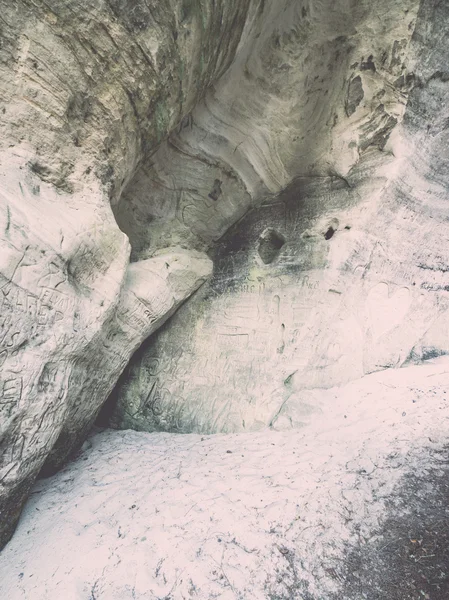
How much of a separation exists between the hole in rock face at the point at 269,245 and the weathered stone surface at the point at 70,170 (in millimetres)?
1276

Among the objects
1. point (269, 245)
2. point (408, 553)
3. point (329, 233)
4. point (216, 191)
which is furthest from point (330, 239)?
point (408, 553)

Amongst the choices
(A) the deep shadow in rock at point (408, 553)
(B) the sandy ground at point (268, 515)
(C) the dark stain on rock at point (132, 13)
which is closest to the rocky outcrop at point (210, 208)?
(C) the dark stain on rock at point (132, 13)

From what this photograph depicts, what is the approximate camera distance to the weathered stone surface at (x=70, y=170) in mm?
2035

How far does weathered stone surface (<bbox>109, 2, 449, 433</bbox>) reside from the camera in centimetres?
299

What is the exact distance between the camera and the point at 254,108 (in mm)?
3219

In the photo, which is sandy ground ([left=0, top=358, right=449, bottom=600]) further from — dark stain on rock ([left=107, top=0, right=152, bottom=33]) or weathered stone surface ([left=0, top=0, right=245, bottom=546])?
dark stain on rock ([left=107, top=0, right=152, bottom=33])

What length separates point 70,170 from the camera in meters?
2.43

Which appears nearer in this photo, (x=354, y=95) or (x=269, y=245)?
(x=354, y=95)

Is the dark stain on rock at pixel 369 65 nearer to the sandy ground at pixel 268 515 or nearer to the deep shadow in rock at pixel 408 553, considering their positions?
the sandy ground at pixel 268 515

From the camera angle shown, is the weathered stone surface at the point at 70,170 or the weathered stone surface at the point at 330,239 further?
the weathered stone surface at the point at 330,239

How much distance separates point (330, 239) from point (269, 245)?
0.60 metres

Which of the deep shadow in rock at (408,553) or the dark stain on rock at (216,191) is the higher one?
the dark stain on rock at (216,191)

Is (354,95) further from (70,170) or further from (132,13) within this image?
(70,170)

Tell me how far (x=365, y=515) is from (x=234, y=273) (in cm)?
224
